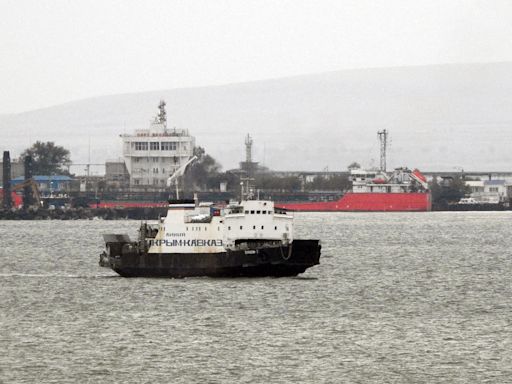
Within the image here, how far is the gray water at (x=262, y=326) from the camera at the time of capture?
40.2 metres

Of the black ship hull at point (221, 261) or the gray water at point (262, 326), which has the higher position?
the black ship hull at point (221, 261)

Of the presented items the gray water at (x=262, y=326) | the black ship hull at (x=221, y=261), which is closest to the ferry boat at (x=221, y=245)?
the black ship hull at (x=221, y=261)

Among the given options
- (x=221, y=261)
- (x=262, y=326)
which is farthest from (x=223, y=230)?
(x=262, y=326)

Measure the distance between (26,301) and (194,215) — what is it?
10518 mm

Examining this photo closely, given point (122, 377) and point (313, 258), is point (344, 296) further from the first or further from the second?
point (122, 377)

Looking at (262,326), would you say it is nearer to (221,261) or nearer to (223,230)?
(221,261)

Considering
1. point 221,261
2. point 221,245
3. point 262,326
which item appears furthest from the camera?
point 221,245

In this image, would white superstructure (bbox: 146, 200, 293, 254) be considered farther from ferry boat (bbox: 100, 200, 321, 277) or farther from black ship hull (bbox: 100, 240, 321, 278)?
black ship hull (bbox: 100, 240, 321, 278)

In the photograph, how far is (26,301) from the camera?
5925 centimetres

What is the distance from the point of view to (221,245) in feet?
214

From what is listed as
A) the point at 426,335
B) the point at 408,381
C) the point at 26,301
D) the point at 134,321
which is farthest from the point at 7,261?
the point at 408,381

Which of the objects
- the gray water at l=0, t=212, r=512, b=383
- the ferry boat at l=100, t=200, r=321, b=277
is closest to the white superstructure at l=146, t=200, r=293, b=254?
the ferry boat at l=100, t=200, r=321, b=277

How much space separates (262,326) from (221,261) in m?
15.9

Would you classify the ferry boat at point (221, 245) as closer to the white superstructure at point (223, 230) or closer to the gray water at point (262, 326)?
the white superstructure at point (223, 230)
